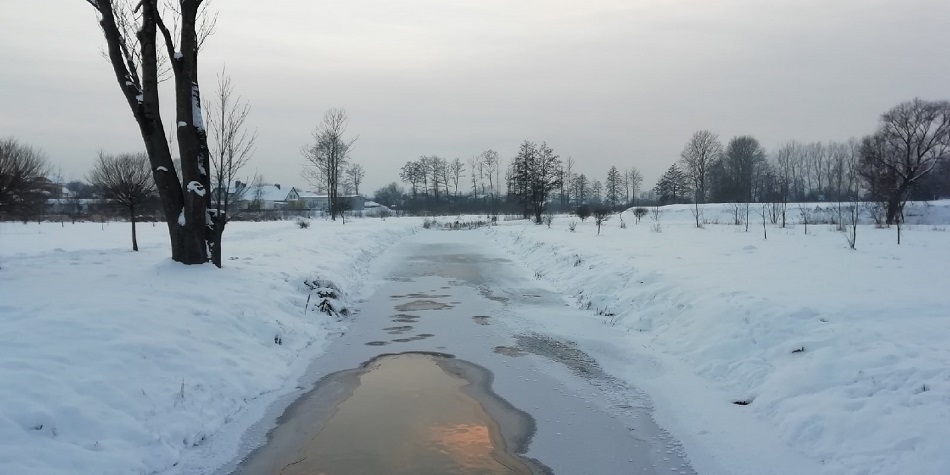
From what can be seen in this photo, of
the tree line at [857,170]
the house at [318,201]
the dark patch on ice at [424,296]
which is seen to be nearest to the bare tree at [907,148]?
the tree line at [857,170]

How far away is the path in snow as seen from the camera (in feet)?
15.5

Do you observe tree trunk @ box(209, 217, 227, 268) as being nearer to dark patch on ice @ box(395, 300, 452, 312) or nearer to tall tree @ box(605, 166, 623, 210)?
dark patch on ice @ box(395, 300, 452, 312)

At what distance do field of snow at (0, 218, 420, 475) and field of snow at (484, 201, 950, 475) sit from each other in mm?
4599

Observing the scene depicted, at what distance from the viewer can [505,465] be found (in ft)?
14.5

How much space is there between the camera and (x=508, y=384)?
6594 mm

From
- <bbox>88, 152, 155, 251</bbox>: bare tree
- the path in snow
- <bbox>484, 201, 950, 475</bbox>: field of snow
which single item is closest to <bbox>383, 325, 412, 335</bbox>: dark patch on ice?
the path in snow

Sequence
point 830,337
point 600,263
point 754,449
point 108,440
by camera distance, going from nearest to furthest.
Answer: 1. point 108,440
2. point 754,449
3. point 830,337
4. point 600,263

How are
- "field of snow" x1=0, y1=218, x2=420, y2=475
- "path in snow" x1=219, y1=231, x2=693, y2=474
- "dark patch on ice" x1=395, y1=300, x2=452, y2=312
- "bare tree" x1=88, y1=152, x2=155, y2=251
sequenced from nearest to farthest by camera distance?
"field of snow" x1=0, y1=218, x2=420, y2=475
"path in snow" x1=219, y1=231, x2=693, y2=474
"dark patch on ice" x1=395, y1=300, x2=452, y2=312
"bare tree" x1=88, y1=152, x2=155, y2=251

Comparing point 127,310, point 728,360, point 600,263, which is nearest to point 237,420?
point 127,310

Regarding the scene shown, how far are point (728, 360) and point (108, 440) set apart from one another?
6.84 metres

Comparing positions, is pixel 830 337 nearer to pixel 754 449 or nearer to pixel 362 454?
pixel 754 449

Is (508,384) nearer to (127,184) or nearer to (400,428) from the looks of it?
(400,428)

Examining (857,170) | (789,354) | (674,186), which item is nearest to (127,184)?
(789,354)

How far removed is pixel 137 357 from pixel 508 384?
4.23 meters
